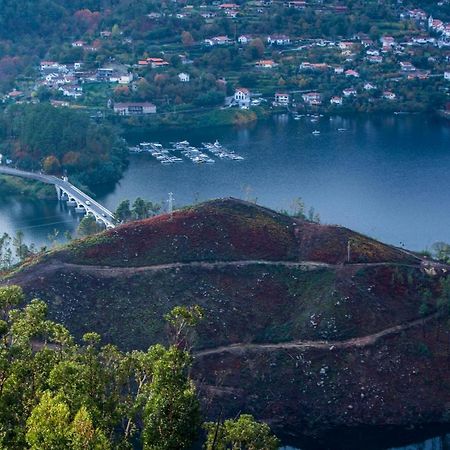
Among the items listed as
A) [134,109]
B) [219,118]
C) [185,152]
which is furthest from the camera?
[219,118]

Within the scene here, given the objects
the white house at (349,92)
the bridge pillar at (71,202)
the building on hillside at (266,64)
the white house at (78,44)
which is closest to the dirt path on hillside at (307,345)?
the bridge pillar at (71,202)

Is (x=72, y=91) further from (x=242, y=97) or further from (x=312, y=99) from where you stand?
(x=312, y=99)

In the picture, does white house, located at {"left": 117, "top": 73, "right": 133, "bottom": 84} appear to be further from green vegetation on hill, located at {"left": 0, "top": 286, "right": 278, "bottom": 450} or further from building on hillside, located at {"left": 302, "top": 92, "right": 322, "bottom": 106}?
green vegetation on hill, located at {"left": 0, "top": 286, "right": 278, "bottom": 450}

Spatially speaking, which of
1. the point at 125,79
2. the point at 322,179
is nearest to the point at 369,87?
the point at 125,79

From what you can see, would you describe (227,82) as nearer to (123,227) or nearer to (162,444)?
(123,227)

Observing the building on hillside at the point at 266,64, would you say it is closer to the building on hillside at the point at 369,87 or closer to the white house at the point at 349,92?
the white house at the point at 349,92

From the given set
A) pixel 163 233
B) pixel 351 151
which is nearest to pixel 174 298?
pixel 163 233

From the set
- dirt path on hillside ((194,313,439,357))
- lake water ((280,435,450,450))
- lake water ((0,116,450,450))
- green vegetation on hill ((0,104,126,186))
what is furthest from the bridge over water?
lake water ((280,435,450,450))
